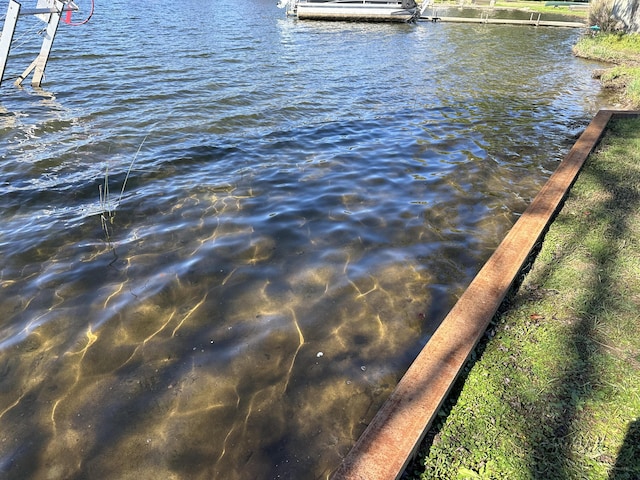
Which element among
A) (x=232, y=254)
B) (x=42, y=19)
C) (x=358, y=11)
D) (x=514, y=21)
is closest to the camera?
(x=232, y=254)

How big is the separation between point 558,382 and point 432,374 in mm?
752

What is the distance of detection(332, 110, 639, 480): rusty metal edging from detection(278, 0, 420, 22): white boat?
29.5 meters

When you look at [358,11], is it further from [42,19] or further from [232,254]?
[232,254]

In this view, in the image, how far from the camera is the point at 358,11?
96.3 feet

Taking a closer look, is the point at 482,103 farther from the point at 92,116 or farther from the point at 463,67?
the point at 92,116

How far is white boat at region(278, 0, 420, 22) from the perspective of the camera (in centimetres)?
2925

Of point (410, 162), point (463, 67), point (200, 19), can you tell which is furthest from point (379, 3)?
point (410, 162)

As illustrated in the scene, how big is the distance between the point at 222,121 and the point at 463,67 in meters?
9.86

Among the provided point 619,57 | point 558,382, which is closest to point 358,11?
point 619,57

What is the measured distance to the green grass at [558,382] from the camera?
2.11 metres

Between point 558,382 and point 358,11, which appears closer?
point 558,382

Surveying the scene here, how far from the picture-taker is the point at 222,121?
8.54 metres

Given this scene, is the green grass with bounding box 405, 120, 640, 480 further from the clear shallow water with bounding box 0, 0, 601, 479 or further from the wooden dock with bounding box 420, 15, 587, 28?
the wooden dock with bounding box 420, 15, 587, 28

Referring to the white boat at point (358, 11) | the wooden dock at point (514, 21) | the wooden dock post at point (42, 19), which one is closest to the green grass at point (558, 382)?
the wooden dock post at point (42, 19)
